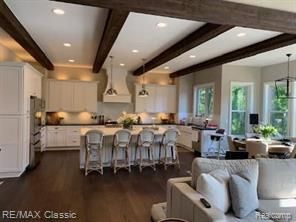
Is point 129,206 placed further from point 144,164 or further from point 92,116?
point 92,116

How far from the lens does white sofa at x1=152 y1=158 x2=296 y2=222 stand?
251 cm

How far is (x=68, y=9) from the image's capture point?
140 inches

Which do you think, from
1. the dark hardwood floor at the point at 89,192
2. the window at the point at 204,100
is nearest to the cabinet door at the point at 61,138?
the dark hardwood floor at the point at 89,192

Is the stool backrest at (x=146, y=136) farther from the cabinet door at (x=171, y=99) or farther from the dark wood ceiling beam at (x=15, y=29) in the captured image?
the cabinet door at (x=171, y=99)

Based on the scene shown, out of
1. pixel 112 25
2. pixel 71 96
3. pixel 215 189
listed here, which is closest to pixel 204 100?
pixel 71 96

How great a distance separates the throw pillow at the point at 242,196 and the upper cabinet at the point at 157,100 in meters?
6.98

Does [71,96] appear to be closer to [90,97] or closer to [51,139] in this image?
[90,97]

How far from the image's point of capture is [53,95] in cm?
847

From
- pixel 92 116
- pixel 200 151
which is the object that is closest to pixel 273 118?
pixel 200 151

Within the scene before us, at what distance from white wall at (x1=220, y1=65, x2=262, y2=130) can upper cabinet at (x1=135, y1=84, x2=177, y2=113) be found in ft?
8.18

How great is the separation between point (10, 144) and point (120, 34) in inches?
129

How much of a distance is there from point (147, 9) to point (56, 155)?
19.7 ft

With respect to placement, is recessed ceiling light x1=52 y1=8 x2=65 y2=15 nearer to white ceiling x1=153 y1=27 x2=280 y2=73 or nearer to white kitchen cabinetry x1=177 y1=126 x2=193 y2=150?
white ceiling x1=153 y1=27 x2=280 y2=73

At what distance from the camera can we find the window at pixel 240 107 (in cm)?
816
